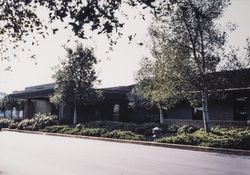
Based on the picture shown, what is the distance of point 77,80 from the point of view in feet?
124

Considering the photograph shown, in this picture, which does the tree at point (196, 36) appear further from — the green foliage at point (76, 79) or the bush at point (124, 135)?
the green foliage at point (76, 79)

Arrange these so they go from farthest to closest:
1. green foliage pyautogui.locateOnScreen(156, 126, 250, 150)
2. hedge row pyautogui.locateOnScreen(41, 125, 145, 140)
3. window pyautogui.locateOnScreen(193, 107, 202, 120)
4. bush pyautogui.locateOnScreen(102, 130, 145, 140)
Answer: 1. window pyautogui.locateOnScreen(193, 107, 202, 120)
2. hedge row pyautogui.locateOnScreen(41, 125, 145, 140)
3. bush pyautogui.locateOnScreen(102, 130, 145, 140)
4. green foliage pyautogui.locateOnScreen(156, 126, 250, 150)

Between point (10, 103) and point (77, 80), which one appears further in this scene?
point (10, 103)

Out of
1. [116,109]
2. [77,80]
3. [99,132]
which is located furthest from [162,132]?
[116,109]

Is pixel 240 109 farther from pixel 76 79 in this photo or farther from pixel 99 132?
pixel 76 79

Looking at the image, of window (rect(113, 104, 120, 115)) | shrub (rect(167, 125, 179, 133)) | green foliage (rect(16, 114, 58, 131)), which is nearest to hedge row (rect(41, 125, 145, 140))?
green foliage (rect(16, 114, 58, 131))

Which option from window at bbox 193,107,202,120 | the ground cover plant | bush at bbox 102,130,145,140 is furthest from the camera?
window at bbox 193,107,202,120

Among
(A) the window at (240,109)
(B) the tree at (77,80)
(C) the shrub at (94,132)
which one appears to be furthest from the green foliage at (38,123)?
(A) the window at (240,109)

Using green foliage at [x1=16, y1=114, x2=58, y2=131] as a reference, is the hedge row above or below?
below

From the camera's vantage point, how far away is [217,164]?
540 inches

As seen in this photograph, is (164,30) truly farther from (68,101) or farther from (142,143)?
(68,101)

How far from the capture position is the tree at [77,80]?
3712 centimetres

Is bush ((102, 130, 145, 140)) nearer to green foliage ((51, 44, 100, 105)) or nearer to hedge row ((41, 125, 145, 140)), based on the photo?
hedge row ((41, 125, 145, 140))

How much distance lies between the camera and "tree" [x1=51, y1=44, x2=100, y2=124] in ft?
122
